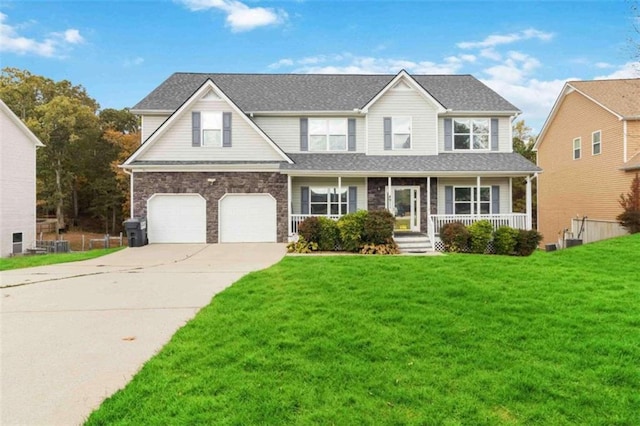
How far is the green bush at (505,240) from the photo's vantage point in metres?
13.8

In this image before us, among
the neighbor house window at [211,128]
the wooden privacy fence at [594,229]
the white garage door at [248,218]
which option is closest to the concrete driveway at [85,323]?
the white garage door at [248,218]

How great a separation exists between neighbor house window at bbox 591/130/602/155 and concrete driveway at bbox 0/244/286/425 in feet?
64.0

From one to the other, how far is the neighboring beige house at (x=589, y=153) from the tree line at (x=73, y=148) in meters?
34.2

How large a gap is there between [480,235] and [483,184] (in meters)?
4.66

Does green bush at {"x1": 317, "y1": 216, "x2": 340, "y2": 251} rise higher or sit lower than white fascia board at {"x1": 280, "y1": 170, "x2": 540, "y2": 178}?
lower

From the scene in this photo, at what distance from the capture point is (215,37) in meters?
19.2

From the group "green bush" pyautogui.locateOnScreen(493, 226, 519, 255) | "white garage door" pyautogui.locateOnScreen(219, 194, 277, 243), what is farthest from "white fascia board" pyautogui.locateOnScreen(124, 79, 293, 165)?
"green bush" pyautogui.locateOnScreen(493, 226, 519, 255)

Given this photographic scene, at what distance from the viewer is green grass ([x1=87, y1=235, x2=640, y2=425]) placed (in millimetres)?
3018

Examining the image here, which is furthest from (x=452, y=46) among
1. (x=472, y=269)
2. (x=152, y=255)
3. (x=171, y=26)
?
(x=152, y=255)

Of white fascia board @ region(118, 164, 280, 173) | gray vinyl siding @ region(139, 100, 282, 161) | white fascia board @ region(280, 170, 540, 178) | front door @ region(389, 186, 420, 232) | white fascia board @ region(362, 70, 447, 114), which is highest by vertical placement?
white fascia board @ region(362, 70, 447, 114)

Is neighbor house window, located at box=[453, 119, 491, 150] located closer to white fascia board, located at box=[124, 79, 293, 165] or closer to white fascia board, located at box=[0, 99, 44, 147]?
white fascia board, located at box=[124, 79, 293, 165]

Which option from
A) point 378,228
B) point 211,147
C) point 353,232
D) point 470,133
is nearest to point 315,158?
point 211,147

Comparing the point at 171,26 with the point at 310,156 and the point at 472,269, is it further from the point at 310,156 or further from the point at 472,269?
the point at 472,269

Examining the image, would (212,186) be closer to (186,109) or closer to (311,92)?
(186,109)
